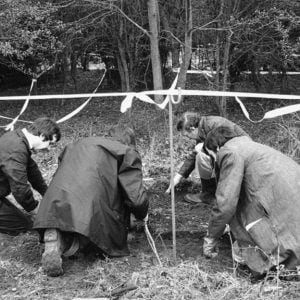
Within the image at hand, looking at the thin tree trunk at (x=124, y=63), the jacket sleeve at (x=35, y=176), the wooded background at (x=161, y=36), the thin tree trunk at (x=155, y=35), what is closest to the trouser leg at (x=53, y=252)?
the jacket sleeve at (x=35, y=176)

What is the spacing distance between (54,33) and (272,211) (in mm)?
7705

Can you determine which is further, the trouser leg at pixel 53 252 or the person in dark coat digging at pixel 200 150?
the person in dark coat digging at pixel 200 150

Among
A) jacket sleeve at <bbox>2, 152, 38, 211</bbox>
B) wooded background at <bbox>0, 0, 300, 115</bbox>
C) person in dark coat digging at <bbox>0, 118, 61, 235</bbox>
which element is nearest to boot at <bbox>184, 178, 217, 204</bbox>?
person in dark coat digging at <bbox>0, 118, 61, 235</bbox>

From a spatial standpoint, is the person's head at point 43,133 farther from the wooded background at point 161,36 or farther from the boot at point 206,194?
the wooded background at point 161,36

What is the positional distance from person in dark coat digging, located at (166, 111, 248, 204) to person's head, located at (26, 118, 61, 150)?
4.35 feet

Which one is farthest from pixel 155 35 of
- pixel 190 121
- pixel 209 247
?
pixel 209 247

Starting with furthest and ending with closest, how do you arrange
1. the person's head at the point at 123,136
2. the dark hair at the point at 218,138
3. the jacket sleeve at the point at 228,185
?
the person's head at the point at 123,136, the dark hair at the point at 218,138, the jacket sleeve at the point at 228,185

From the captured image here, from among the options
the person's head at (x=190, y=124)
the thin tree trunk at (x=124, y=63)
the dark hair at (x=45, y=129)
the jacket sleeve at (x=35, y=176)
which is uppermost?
the thin tree trunk at (x=124, y=63)

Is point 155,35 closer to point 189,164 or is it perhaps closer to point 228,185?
point 189,164

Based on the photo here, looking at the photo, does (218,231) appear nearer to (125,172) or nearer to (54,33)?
(125,172)

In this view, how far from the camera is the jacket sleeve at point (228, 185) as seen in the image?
2996 millimetres

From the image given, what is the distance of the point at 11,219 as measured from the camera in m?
4.09

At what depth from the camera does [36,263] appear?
3.49 m

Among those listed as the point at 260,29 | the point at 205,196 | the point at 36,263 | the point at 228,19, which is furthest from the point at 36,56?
the point at 36,263
